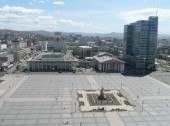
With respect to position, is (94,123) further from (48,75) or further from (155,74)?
(155,74)

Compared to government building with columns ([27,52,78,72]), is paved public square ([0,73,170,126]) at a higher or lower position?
lower

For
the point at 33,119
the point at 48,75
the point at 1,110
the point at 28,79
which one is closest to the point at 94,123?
the point at 33,119

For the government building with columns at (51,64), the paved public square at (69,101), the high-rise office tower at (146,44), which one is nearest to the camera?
the paved public square at (69,101)

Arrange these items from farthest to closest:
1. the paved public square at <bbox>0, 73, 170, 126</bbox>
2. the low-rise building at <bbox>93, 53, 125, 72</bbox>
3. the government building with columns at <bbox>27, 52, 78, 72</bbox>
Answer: the low-rise building at <bbox>93, 53, 125, 72</bbox>, the government building with columns at <bbox>27, 52, 78, 72</bbox>, the paved public square at <bbox>0, 73, 170, 126</bbox>

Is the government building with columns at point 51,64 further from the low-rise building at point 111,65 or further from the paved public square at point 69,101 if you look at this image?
the paved public square at point 69,101

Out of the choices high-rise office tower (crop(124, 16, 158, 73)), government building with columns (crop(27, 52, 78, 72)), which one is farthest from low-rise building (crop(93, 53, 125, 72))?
government building with columns (crop(27, 52, 78, 72))

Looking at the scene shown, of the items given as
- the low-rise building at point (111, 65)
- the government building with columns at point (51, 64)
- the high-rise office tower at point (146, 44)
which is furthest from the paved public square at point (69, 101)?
the high-rise office tower at point (146, 44)

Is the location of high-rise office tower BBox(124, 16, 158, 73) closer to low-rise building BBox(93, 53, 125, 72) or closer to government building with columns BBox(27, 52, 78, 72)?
low-rise building BBox(93, 53, 125, 72)

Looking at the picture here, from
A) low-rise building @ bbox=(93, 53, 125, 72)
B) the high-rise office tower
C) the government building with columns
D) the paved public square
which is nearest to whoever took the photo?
the paved public square

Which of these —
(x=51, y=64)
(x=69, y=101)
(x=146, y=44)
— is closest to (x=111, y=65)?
(x=146, y=44)
